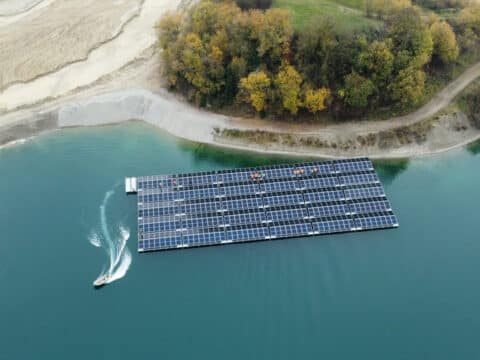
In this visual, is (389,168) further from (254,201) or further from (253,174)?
(254,201)

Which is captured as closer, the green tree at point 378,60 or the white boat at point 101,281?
the white boat at point 101,281

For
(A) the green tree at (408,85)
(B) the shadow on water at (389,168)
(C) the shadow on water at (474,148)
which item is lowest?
(B) the shadow on water at (389,168)

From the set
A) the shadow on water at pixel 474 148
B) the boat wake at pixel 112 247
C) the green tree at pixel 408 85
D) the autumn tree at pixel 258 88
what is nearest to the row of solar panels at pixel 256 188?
the boat wake at pixel 112 247

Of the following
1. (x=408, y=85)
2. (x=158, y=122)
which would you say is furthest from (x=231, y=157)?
(x=408, y=85)

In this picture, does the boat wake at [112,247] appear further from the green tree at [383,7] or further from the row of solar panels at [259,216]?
the green tree at [383,7]

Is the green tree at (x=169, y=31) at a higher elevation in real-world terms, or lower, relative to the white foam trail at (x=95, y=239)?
higher

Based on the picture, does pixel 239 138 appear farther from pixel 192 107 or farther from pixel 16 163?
pixel 16 163

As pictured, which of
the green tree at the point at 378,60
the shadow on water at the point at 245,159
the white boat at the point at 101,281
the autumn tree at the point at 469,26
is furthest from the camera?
the autumn tree at the point at 469,26
